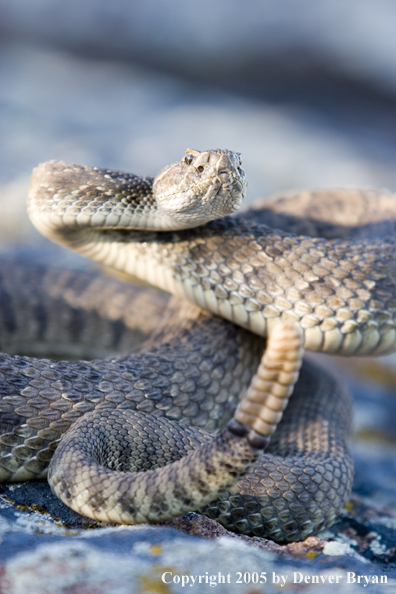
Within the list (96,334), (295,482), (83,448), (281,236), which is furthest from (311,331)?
(96,334)

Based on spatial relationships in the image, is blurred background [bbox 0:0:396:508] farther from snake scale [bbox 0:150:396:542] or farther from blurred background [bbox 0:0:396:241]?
snake scale [bbox 0:150:396:542]

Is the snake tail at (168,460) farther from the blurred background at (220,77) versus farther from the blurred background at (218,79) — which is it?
the blurred background at (220,77)

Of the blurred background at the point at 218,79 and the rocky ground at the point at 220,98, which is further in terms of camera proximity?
the blurred background at the point at 218,79

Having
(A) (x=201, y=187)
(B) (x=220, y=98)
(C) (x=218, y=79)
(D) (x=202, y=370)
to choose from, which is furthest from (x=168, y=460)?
(C) (x=218, y=79)

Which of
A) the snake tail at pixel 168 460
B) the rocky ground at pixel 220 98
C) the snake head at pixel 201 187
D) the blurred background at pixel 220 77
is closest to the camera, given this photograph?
the snake tail at pixel 168 460

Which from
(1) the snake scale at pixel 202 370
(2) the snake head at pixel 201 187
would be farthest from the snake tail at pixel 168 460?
(2) the snake head at pixel 201 187

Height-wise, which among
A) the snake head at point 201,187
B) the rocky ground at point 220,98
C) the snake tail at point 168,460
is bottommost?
the snake tail at point 168,460

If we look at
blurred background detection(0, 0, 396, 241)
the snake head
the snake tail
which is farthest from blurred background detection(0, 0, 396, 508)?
the snake tail

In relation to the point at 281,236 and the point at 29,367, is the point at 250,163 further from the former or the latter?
the point at 29,367
